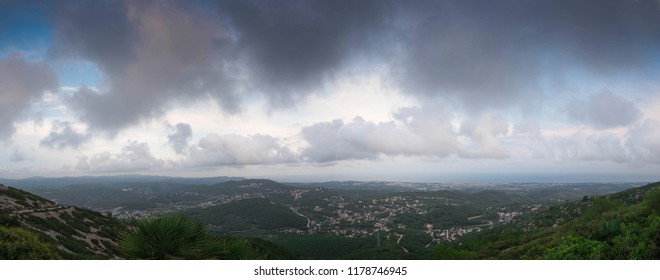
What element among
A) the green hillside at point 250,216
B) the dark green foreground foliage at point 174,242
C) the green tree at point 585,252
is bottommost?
the green hillside at point 250,216

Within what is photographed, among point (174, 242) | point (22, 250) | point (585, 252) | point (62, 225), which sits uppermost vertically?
point (174, 242)

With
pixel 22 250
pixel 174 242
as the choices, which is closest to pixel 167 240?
pixel 174 242

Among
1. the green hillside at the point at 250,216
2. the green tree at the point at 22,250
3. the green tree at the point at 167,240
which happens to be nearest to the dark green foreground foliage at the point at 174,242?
the green tree at the point at 167,240

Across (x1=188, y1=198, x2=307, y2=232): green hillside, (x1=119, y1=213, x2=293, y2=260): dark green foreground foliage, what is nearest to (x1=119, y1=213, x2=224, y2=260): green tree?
(x1=119, y1=213, x2=293, y2=260): dark green foreground foliage

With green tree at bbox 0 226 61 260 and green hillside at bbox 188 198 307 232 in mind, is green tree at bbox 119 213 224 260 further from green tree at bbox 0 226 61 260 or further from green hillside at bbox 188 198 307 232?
green hillside at bbox 188 198 307 232

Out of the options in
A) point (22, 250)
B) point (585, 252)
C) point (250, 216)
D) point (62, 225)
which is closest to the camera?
point (22, 250)

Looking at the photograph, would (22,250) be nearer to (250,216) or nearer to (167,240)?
(167,240)

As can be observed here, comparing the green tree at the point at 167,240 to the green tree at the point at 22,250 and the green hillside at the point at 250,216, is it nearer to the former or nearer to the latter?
the green tree at the point at 22,250
